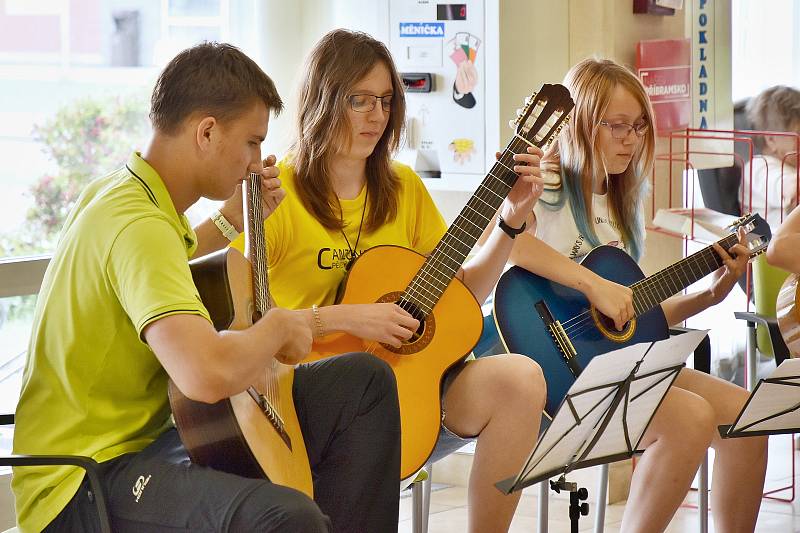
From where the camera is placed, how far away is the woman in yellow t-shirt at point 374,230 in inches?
89.8

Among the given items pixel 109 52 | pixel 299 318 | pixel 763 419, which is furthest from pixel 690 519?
pixel 109 52

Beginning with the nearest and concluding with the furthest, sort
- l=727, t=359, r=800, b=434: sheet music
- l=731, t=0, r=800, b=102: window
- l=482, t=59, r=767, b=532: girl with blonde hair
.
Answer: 1. l=727, t=359, r=800, b=434: sheet music
2. l=482, t=59, r=767, b=532: girl with blonde hair
3. l=731, t=0, r=800, b=102: window

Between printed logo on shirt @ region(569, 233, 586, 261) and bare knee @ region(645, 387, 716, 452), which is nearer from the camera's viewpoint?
bare knee @ region(645, 387, 716, 452)

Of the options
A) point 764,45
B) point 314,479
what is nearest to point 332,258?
point 314,479

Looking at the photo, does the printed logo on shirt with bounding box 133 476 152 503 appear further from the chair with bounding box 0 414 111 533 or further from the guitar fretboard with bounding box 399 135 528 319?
the guitar fretboard with bounding box 399 135 528 319

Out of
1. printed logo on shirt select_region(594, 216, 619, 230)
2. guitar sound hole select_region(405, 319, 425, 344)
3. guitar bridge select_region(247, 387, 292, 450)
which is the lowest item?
guitar bridge select_region(247, 387, 292, 450)

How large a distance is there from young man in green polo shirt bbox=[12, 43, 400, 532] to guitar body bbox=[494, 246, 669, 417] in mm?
729

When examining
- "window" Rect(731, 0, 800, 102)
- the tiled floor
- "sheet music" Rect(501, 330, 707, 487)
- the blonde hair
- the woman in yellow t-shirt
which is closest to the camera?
"sheet music" Rect(501, 330, 707, 487)

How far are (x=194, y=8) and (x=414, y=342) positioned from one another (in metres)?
1.62

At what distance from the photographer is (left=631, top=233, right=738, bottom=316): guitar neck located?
8.80 feet

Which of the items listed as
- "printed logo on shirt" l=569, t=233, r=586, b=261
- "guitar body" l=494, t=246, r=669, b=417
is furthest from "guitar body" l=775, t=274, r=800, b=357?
"printed logo on shirt" l=569, t=233, r=586, b=261

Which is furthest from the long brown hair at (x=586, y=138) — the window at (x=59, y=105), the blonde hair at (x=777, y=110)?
the blonde hair at (x=777, y=110)

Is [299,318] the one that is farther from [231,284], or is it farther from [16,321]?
[16,321]

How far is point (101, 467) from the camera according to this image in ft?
5.65
